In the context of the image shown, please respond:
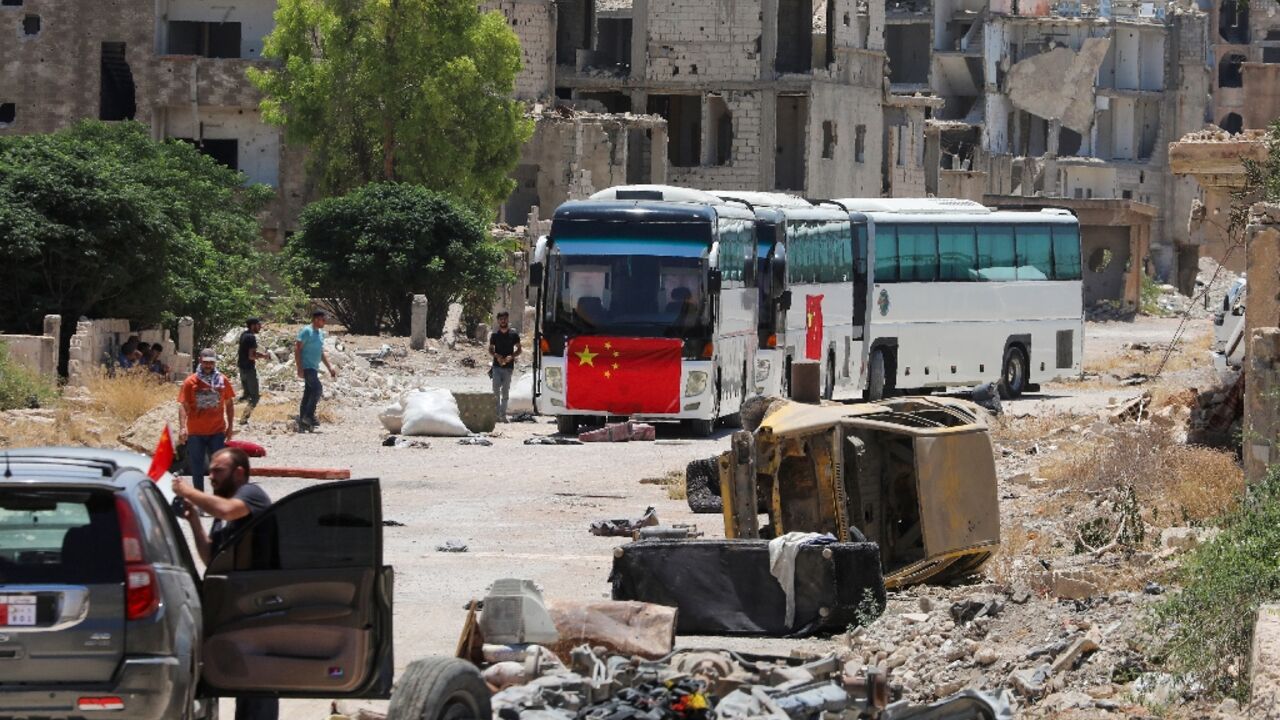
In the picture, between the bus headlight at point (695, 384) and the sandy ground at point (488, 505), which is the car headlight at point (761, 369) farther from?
the bus headlight at point (695, 384)

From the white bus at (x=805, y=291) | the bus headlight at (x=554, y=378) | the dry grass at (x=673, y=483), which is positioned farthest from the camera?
the white bus at (x=805, y=291)

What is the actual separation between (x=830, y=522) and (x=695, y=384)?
13.9m

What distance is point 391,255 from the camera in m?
49.0

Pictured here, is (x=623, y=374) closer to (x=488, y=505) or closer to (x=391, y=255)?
(x=488, y=505)

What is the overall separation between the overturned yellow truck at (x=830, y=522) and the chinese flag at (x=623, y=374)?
11907 millimetres

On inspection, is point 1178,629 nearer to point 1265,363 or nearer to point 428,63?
point 1265,363

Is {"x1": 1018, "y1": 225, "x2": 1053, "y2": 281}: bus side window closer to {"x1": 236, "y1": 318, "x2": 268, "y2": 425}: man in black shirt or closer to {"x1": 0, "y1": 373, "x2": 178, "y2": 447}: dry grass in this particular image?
{"x1": 0, "y1": 373, "x2": 178, "y2": 447}: dry grass

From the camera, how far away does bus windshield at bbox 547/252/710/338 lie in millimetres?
29234

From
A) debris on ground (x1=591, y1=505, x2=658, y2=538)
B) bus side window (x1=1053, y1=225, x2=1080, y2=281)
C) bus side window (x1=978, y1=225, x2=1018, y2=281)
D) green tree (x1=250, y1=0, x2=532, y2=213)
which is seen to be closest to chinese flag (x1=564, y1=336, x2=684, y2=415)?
debris on ground (x1=591, y1=505, x2=658, y2=538)

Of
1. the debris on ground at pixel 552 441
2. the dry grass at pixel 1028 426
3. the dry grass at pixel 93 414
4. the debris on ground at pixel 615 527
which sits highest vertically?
the debris on ground at pixel 615 527

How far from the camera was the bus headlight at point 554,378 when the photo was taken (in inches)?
1158

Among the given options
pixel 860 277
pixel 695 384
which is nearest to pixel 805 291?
pixel 860 277

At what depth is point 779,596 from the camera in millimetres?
14242

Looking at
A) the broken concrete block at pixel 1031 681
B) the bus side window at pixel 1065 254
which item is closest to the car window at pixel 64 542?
the broken concrete block at pixel 1031 681
